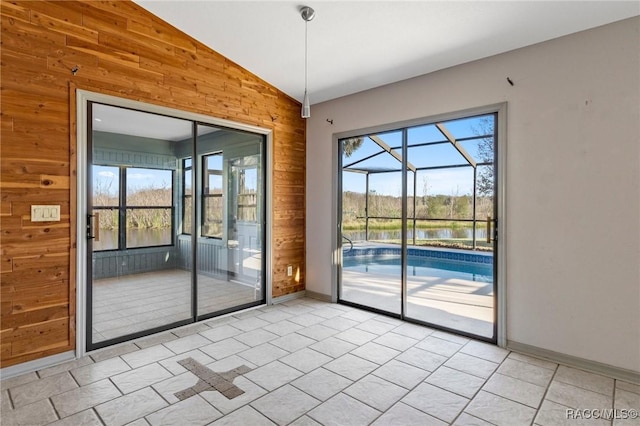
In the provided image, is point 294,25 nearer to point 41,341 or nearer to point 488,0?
point 488,0

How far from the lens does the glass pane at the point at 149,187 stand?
11.3 feet

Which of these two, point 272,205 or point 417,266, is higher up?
point 272,205

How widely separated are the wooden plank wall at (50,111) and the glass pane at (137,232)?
0.24 m

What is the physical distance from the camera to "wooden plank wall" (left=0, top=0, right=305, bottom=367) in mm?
2621

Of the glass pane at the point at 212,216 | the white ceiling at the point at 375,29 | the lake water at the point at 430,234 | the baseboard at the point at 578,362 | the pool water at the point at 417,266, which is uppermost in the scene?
the white ceiling at the point at 375,29

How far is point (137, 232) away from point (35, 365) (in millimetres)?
1341

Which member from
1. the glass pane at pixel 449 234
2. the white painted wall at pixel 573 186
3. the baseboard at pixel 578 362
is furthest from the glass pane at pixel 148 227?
the baseboard at pixel 578 362

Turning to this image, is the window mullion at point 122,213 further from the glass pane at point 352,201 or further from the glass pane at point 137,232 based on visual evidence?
the glass pane at point 352,201

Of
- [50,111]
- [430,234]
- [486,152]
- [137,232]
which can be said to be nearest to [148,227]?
[137,232]

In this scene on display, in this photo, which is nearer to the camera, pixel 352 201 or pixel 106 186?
pixel 106 186

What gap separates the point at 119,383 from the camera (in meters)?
2.54

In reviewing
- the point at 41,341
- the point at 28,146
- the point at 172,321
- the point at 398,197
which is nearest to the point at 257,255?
the point at 172,321

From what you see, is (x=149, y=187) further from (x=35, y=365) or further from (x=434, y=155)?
(x=434, y=155)

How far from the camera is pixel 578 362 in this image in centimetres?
284
